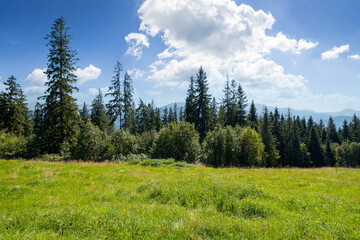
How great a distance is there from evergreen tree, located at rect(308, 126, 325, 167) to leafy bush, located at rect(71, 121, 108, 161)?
69.0m

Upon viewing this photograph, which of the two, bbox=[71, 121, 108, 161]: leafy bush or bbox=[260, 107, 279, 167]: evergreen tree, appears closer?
bbox=[71, 121, 108, 161]: leafy bush

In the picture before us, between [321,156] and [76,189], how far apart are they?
75602 millimetres

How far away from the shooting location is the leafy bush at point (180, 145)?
77.8 ft

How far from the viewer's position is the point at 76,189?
8086 mm

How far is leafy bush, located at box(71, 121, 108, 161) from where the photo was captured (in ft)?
75.8

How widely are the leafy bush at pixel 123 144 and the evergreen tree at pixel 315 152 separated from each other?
6484 centimetres

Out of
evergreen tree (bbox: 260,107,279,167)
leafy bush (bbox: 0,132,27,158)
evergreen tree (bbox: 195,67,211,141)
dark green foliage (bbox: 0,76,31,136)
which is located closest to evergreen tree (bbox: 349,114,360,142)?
evergreen tree (bbox: 260,107,279,167)

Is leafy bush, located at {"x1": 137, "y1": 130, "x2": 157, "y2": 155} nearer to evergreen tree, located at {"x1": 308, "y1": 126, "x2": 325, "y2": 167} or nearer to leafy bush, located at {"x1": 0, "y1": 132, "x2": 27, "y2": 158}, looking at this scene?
leafy bush, located at {"x1": 0, "y1": 132, "x2": 27, "y2": 158}

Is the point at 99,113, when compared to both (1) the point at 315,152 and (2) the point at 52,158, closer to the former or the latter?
(2) the point at 52,158

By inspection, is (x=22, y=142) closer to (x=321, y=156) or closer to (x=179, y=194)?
(x=179, y=194)

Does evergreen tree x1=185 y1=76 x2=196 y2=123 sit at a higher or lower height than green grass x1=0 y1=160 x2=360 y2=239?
higher

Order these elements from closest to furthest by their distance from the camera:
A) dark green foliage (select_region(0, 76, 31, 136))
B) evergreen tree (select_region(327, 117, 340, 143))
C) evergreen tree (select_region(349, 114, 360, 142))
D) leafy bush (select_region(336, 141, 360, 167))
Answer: dark green foliage (select_region(0, 76, 31, 136)) < leafy bush (select_region(336, 141, 360, 167)) < evergreen tree (select_region(349, 114, 360, 142)) < evergreen tree (select_region(327, 117, 340, 143))

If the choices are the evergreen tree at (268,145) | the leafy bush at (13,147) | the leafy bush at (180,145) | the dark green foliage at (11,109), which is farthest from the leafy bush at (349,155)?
the dark green foliage at (11,109)

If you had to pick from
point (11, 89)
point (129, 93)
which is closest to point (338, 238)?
point (129, 93)
